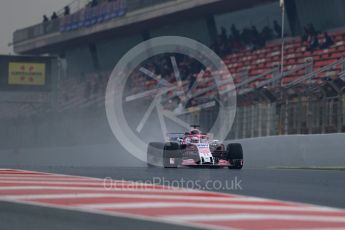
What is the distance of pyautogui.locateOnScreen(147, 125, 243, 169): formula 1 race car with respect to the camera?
698 inches

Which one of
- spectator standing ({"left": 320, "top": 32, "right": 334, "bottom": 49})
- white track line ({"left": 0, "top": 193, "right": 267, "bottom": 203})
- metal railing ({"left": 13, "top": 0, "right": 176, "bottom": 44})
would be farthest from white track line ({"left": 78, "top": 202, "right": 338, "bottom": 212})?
metal railing ({"left": 13, "top": 0, "right": 176, "bottom": 44})

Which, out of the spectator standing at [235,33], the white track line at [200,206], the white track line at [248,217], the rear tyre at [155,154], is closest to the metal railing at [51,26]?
the spectator standing at [235,33]

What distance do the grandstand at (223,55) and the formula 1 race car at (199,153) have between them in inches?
96.5

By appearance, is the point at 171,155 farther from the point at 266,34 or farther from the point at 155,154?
the point at 266,34

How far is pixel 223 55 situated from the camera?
3253 centimetres

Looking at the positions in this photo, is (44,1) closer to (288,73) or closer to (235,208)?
(288,73)

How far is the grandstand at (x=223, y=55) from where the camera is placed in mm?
19938

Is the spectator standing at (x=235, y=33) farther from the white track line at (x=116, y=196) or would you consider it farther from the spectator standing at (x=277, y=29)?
the white track line at (x=116, y=196)

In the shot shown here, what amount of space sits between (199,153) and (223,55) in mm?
15265

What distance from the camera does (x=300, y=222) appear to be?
265 inches

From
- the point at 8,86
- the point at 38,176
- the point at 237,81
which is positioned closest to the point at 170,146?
the point at 38,176

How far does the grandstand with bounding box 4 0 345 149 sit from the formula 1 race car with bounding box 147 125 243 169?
96.5 inches

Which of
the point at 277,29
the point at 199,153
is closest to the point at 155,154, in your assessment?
the point at 199,153

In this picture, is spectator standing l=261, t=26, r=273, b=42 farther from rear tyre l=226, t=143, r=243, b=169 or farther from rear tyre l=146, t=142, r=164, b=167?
rear tyre l=226, t=143, r=243, b=169
